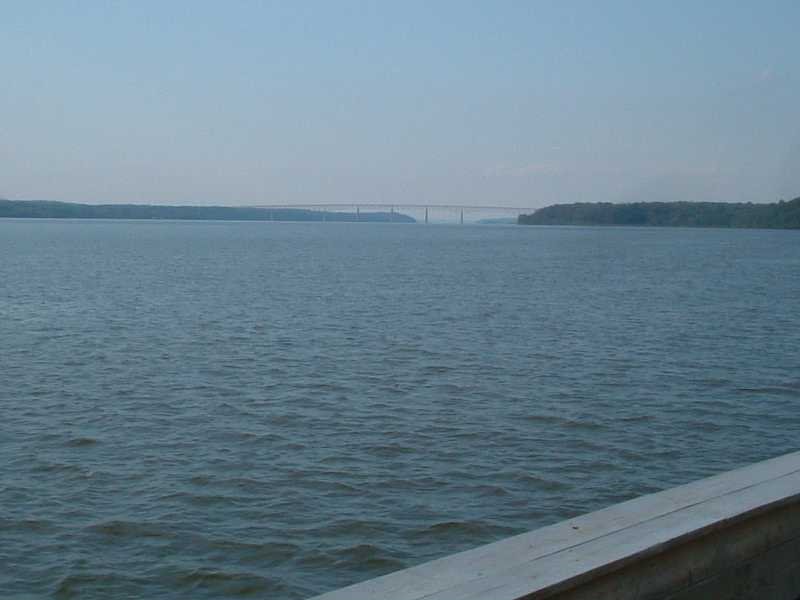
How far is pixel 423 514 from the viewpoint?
939cm

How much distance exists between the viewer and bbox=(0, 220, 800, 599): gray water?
27.9ft

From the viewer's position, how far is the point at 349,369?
680 inches

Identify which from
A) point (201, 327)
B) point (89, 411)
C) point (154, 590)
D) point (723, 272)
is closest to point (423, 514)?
point (154, 590)

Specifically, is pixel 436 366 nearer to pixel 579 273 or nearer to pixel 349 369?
pixel 349 369

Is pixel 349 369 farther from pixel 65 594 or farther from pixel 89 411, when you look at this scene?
pixel 65 594

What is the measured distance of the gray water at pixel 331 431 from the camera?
8508 mm

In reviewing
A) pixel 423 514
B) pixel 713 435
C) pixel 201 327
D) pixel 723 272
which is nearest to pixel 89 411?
pixel 423 514

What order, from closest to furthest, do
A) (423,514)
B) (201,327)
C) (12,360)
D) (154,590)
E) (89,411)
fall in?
(154,590), (423,514), (89,411), (12,360), (201,327)

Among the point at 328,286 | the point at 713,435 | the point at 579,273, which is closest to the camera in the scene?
the point at 713,435

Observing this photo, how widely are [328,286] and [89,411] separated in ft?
86.1

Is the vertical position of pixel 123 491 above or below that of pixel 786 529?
below

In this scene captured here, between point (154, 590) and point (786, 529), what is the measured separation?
5286 millimetres

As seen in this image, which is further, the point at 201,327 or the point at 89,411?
the point at 201,327

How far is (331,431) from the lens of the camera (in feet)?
41.2
